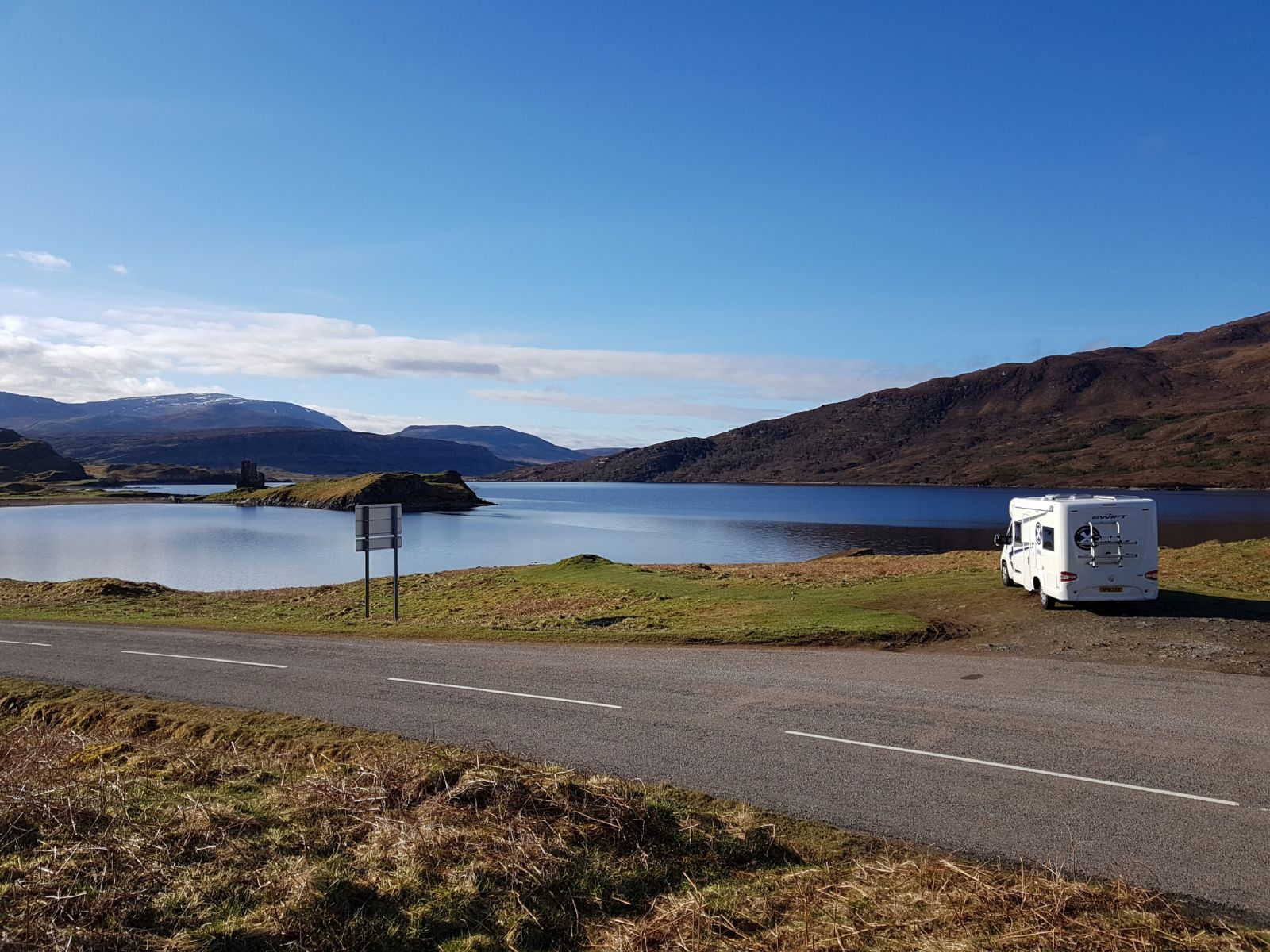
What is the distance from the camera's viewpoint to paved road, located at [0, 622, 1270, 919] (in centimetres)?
859

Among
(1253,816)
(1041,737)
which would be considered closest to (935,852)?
(1253,816)

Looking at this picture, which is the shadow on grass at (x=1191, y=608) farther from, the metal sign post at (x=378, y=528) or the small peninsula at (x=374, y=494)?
the small peninsula at (x=374, y=494)

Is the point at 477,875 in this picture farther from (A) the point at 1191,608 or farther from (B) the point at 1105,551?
(A) the point at 1191,608

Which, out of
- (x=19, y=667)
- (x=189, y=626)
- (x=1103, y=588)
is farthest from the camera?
(x=189, y=626)

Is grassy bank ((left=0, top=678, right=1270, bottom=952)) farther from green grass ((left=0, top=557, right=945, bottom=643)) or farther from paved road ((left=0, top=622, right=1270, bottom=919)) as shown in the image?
green grass ((left=0, top=557, right=945, bottom=643))

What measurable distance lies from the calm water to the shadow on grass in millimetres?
46069

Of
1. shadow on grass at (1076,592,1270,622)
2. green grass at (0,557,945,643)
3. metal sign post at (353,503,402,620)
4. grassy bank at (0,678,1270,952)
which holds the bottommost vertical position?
green grass at (0,557,945,643)

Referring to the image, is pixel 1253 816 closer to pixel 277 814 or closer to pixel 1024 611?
pixel 277 814

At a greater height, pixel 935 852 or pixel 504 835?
pixel 504 835

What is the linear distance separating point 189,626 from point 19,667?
8.13 meters

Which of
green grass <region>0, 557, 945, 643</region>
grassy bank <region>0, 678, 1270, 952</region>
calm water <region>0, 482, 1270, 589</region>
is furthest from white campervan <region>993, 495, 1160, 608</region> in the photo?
calm water <region>0, 482, 1270, 589</region>

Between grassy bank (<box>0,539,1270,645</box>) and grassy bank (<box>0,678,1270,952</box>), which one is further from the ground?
grassy bank (<box>0,678,1270,952</box>)

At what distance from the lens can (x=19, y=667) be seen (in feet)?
60.6

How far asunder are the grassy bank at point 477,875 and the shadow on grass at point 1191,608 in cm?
1817
